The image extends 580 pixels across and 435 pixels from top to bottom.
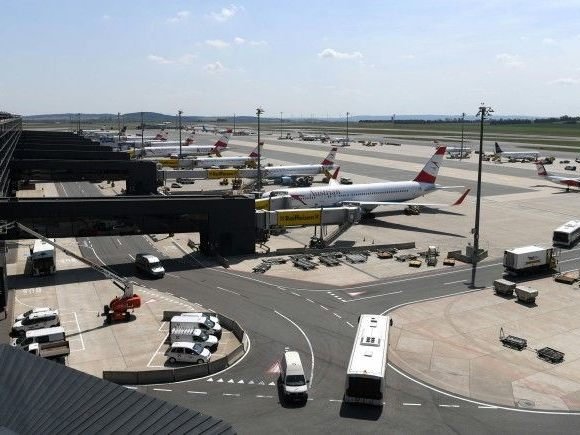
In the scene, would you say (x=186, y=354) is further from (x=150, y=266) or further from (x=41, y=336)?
(x=150, y=266)

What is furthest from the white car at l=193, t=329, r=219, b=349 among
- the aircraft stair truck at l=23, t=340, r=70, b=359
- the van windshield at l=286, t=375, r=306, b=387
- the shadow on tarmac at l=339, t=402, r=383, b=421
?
the shadow on tarmac at l=339, t=402, r=383, b=421

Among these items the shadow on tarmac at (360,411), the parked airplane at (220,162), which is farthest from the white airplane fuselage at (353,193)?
the parked airplane at (220,162)

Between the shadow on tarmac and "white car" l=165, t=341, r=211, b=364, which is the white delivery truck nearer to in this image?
"white car" l=165, t=341, r=211, b=364

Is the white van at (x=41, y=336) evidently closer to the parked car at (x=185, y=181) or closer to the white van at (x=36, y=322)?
the white van at (x=36, y=322)

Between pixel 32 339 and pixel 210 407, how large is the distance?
52.8 feet

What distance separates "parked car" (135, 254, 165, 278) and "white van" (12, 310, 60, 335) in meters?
16.5

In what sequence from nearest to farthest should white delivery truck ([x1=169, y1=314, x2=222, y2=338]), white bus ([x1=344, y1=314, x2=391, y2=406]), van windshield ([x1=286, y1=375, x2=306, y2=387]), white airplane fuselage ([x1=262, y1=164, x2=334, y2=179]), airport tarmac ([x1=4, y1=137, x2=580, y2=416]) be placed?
white bus ([x1=344, y1=314, x2=391, y2=406])
van windshield ([x1=286, y1=375, x2=306, y2=387])
airport tarmac ([x1=4, y1=137, x2=580, y2=416])
white delivery truck ([x1=169, y1=314, x2=222, y2=338])
white airplane fuselage ([x1=262, y1=164, x2=334, y2=179])

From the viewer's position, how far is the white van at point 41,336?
1601 inches

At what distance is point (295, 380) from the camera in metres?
35.4

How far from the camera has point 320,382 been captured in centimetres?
3778

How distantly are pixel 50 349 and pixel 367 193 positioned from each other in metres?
66.4

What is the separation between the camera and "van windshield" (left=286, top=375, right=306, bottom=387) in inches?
1387

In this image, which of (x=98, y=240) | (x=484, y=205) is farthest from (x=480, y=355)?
(x=484, y=205)

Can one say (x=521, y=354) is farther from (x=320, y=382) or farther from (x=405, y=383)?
(x=320, y=382)
